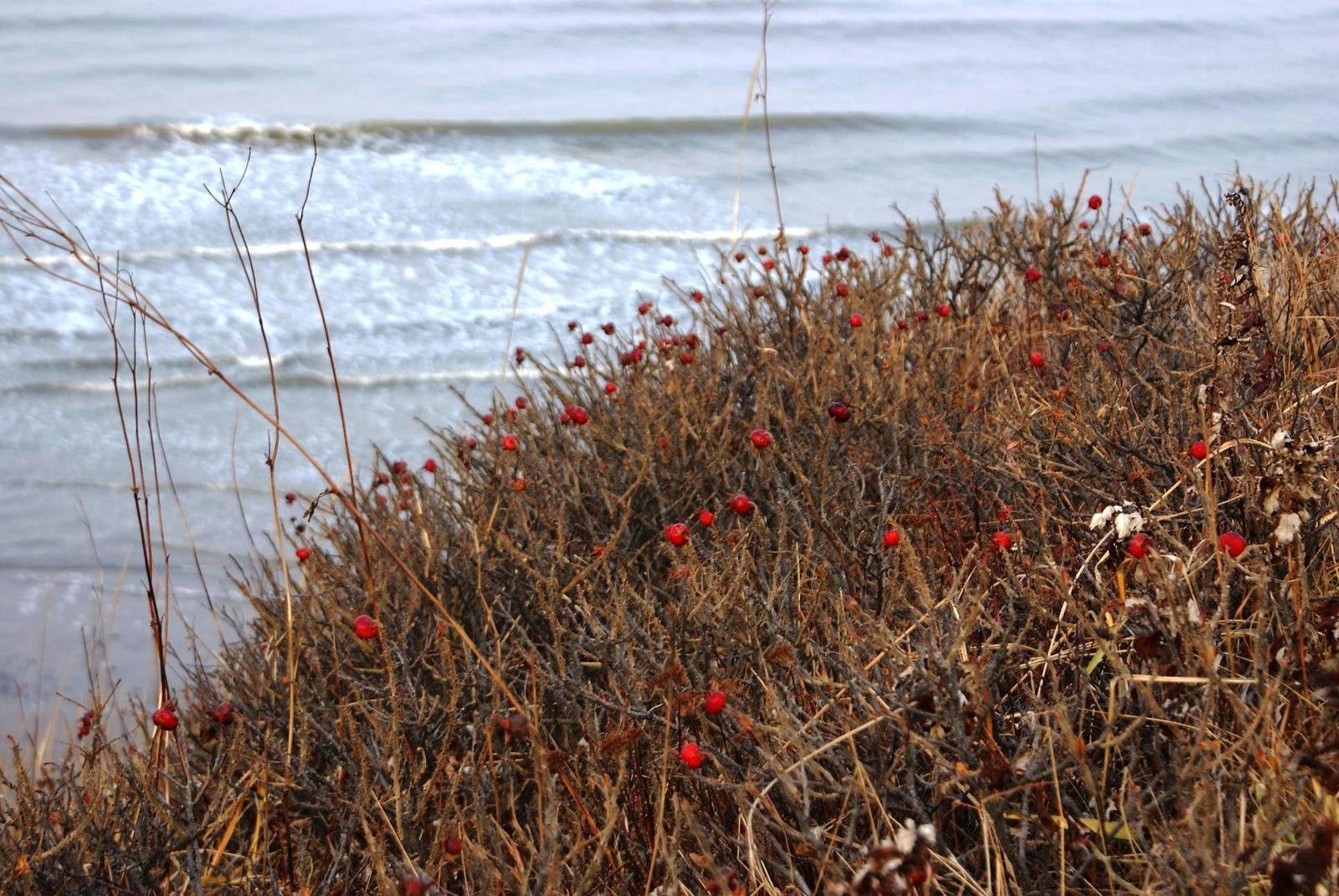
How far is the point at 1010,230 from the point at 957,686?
2.75 m

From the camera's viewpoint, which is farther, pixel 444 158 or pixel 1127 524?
pixel 444 158

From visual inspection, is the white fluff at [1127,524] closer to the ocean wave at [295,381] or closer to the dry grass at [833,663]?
the dry grass at [833,663]

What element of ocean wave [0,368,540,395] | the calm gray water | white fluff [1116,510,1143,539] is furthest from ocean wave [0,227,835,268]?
white fluff [1116,510,1143,539]

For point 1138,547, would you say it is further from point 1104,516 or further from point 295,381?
point 295,381

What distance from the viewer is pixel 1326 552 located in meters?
2.35

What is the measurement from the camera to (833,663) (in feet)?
6.85

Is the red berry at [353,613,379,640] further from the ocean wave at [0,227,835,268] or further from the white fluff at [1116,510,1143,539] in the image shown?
the ocean wave at [0,227,835,268]

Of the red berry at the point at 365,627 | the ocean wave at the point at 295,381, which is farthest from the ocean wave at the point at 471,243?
the red berry at the point at 365,627

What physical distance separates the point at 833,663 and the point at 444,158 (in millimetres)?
8856

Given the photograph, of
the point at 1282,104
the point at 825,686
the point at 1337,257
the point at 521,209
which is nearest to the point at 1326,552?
the point at 825,686

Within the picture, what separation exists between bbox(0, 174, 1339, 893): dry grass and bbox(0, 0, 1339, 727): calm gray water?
1.05m

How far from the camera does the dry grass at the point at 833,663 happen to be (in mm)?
1904

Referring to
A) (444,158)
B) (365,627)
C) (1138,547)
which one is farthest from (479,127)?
(1138,547)

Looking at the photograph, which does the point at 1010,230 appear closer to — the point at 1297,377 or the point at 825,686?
the point at 1297,377
